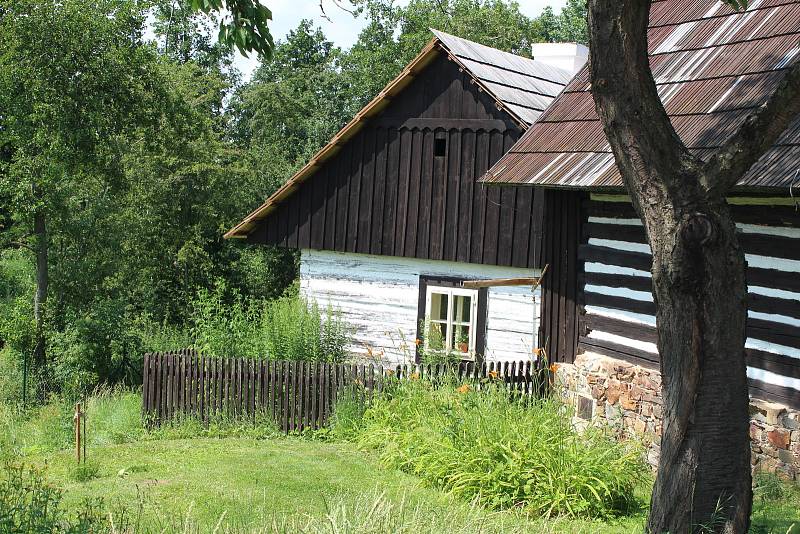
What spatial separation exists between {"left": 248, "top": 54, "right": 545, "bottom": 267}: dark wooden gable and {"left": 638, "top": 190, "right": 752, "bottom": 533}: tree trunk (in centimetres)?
Answer: 847

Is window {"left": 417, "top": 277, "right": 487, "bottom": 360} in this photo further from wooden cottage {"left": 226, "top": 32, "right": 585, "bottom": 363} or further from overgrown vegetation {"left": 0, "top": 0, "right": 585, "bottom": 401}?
overgrown vegetation {"left": 0, "top": 0, "right": 585, "bottom": 401}

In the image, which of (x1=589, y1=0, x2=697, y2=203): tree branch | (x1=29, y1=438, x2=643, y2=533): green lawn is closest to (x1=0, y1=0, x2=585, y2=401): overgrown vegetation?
(x1=29, y1=438, x2=643, y2=533): green lawn

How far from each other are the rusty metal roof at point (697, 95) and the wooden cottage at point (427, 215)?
3816 mm

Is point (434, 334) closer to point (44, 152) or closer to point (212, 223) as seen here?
point (44, 152)

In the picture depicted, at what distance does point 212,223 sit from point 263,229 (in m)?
5.48

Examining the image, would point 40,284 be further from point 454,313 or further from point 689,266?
point 689,266

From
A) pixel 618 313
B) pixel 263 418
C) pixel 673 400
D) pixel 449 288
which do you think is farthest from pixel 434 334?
pixel 673 400

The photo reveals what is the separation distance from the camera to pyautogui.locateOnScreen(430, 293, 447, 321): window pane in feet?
50.6

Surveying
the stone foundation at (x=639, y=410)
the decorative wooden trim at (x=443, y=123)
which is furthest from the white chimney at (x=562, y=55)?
the stone foundation at (x=639, y=410)

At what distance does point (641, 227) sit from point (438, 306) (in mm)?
6523

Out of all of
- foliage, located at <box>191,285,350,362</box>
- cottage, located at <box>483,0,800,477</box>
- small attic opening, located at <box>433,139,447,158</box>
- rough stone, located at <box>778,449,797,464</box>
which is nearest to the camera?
rough stone, located at <box>778,449,797,464</box>

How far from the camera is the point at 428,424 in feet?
29.3

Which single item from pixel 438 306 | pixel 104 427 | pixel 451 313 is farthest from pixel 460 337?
pixel 104 427

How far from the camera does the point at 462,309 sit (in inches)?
597
